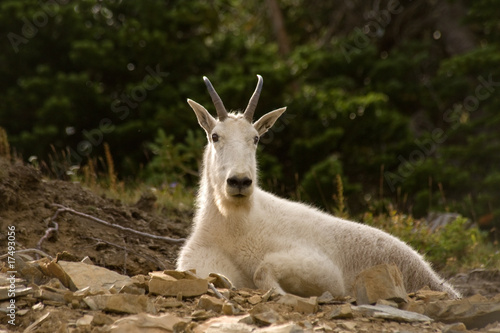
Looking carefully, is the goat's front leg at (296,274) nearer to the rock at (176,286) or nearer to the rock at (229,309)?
the rock at (176,286)

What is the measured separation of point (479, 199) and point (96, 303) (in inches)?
420

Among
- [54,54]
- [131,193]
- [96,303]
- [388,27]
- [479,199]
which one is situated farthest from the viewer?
[388,27]

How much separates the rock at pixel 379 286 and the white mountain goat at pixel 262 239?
0.55 metres

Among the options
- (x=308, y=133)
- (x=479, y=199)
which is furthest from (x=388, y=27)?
(x=479, y=199)

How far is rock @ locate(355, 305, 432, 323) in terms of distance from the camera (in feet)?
16.5

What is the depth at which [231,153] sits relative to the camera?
6293 millimetres

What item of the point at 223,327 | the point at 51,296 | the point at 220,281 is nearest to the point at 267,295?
the point at 220,281

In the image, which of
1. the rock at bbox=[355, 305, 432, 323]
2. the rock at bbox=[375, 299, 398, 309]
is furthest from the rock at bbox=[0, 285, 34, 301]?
the rock at bbox=[375, 299, 398, 309]

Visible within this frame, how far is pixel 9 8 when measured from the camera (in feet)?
51.0

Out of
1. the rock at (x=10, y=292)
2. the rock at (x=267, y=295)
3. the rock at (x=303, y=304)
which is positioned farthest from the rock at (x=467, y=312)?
the rock at (x=10, y=292)

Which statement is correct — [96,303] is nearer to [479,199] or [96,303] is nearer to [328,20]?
[479,199]

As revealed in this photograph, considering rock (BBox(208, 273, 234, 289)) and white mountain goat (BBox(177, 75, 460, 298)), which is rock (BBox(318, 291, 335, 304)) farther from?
rock (BBox(208, 273, 234, 289))

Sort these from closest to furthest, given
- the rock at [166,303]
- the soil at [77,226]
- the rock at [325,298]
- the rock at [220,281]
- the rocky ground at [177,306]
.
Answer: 1. the rocky ground at [177,306]
2. the rock at [166,303]
3. the rock at [325,298]
4. the rock at [220,281]
5. the soil at [77,226]

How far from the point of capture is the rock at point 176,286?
5.27 meters
